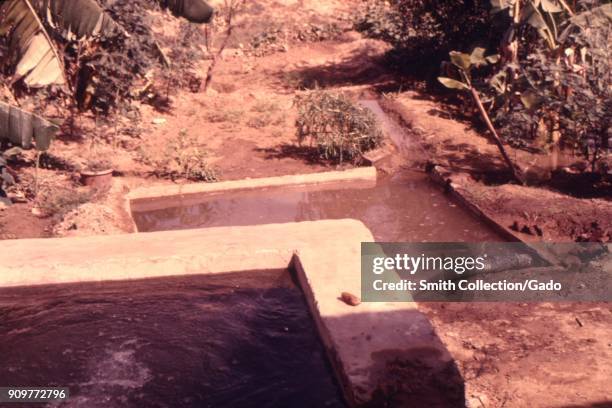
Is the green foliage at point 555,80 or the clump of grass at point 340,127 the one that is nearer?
the green foliage at point 555,80

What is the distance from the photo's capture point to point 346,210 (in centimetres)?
797

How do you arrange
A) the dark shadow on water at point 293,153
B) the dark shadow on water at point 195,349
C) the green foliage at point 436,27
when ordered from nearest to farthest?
the dark shadow on water at point 195,349 < the dark shadow on water at point 293,153 < the green foliage at point 436,27

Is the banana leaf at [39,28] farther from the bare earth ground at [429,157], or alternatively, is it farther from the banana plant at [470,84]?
the banana plant at [470,84]

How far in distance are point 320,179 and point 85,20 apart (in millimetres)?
3752

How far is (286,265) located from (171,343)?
1249 mm

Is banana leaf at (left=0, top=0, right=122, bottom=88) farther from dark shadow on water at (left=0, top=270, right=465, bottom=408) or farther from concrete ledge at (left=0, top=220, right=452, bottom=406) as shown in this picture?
dark shadow on water at (left=0, top=270, right=465, bottom=408)

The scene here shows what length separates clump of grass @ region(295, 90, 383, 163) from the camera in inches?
368

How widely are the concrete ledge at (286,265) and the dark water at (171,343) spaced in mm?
119

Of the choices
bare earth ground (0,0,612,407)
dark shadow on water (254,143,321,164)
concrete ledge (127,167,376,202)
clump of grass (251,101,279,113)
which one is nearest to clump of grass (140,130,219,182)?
bare earth ground (0,0,612,407)

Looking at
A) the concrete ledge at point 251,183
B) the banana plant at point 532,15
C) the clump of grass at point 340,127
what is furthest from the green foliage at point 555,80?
the concrete ledge at point 251,183

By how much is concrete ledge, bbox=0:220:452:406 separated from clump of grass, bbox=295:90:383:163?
12.1 feet

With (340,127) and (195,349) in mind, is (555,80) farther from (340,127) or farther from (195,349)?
(195,349)

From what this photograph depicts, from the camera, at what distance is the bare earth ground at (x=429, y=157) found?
4.20 meters

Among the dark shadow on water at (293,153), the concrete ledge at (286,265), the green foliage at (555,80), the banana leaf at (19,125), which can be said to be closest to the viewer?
the concrete ledge at (286,265)
